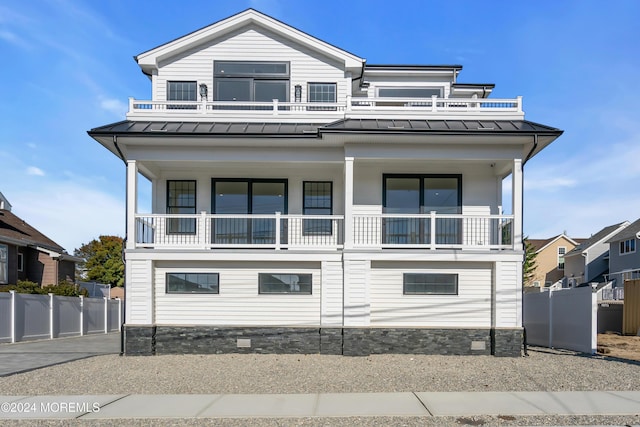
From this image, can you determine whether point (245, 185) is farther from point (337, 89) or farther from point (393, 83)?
point (393, 83)

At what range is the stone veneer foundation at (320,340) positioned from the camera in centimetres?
1359

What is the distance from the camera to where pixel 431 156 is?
14117 millimetres

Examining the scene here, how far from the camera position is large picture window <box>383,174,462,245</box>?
49.8 feet

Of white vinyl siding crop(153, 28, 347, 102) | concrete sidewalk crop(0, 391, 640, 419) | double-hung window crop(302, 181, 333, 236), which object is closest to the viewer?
concrete sidewalk crop(0, 391, 640, 419)

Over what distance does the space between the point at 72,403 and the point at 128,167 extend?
296 inches

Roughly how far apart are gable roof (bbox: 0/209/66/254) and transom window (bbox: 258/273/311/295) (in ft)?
55.3

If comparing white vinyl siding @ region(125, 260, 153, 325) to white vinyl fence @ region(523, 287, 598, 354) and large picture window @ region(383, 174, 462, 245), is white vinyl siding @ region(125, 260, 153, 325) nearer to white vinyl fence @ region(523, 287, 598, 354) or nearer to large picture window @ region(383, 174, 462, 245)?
large picture window @ region(383, 174, 462, 245)

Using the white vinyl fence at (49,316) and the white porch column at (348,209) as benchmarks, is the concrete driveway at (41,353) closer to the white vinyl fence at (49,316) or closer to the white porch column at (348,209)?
the white vinyl fence at (49,316)

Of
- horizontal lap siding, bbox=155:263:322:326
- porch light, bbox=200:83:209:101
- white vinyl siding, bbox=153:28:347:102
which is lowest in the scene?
horizontal lap siding, bbox=155:263:322:326

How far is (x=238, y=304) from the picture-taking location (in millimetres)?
14258

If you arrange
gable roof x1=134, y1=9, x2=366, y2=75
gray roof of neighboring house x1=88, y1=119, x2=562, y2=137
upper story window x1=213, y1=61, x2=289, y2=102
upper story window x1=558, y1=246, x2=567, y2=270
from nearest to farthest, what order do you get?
gray roof of neighboring house x1=88, y1=119, x2=562, y2=137 < gable roof x1=134, y1=9, x2=366, y2=75 < upper story window x1=213, y1=61, x2=289, y2=102 < upper story window x1=558, y1=246, x2=567, y2=270

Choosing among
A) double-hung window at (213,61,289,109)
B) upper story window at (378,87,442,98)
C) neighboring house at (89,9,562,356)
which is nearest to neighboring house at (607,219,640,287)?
upper story window at (378,87,442,98)

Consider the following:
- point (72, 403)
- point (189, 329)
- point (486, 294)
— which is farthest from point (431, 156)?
point (72, 403)

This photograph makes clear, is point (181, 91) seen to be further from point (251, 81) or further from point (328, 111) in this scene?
point (328, 111)
